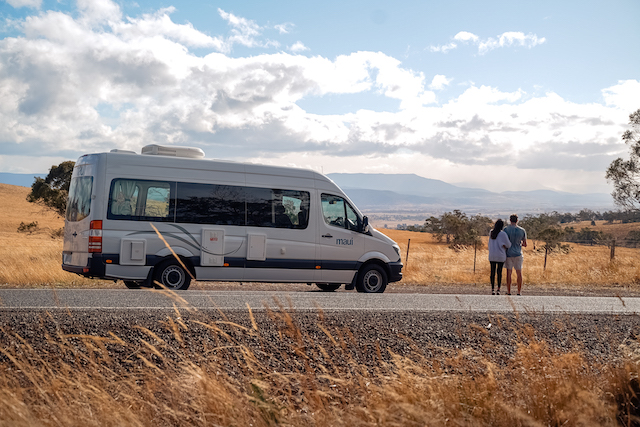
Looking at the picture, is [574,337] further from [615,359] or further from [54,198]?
[54,198]

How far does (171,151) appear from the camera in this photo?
12.7 meters

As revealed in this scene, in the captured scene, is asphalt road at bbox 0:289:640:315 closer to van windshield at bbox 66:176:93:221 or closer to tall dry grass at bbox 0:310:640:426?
van windshield at bbox 66:176:93:221

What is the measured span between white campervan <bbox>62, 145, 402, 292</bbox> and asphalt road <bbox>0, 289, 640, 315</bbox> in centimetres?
98

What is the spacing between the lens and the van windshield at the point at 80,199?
11.6 m

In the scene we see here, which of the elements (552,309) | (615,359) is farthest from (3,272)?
(615,359)

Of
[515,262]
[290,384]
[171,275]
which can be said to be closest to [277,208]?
[171,275]

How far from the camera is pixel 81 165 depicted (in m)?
12.2

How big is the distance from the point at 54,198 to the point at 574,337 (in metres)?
42.4

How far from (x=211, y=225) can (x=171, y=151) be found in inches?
76.4

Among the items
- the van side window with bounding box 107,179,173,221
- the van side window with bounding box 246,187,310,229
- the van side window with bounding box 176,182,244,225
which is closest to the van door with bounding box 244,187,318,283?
the van side window with bounding box 246,187,310,229

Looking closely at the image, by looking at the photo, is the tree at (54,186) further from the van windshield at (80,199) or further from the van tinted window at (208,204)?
the van tinted window at (208,204)

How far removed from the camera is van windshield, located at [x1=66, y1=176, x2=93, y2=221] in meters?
11.6

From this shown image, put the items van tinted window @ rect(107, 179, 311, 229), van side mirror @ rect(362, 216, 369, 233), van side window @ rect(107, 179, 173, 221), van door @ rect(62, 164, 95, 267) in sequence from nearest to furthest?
1. van door @ rect(62, 164, 95, 267)
2. van side window @ rect(107, 179, 173, 221)
3. van tinted window @ rect(107, 179, 311, 229)
4. van side mirror @ rect(362, 216, 369, 233)

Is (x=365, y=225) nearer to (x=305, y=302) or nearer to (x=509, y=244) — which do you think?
(x=509, y=244)
